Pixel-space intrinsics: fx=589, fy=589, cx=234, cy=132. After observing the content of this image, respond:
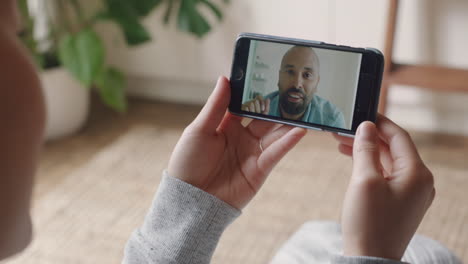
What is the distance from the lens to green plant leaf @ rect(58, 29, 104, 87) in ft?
6.44

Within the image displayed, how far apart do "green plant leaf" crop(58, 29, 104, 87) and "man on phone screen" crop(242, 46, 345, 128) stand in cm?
119

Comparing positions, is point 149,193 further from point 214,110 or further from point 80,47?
point 214,110

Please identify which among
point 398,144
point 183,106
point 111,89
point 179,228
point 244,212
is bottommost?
point 244,212

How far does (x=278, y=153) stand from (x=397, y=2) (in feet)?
4.13

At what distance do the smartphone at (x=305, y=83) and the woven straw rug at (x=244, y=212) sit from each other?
28.0 inches

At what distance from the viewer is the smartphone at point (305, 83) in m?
0.84

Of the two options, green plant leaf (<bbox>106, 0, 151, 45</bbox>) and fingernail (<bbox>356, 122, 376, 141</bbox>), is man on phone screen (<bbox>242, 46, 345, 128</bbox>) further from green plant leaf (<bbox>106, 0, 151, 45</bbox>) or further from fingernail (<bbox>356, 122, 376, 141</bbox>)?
green plant leaf (<bbox>106, 0, 151, 45</bbox>)

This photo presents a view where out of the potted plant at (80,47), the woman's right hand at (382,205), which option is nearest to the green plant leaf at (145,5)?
the potted plant at (80,47)

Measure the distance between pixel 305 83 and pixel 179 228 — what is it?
0.30 metres

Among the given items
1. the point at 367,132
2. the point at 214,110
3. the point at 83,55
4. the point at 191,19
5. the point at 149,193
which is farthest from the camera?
the point at 191,19

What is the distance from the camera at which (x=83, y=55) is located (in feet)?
6.46

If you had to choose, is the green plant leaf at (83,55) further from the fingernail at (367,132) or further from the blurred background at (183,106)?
the fingernail at (367,132)

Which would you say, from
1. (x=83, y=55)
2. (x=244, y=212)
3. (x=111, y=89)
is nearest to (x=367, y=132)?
(x=244, y=212)

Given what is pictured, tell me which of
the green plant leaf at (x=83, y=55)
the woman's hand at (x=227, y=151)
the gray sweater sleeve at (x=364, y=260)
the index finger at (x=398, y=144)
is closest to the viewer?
the gray sweater sleeve at (x=364, y=260)
